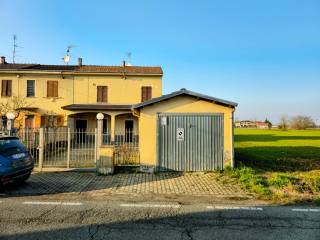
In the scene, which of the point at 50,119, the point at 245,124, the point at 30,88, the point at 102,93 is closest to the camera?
the point at 50,119

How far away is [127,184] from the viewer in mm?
9188

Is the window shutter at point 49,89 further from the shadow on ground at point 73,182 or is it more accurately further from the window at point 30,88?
the shadow on ground at point 73,182

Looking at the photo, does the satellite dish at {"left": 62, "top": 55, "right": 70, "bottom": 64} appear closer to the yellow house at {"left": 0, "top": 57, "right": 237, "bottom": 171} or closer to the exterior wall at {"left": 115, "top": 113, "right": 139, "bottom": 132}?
the yellow house at {"left": 0, "top": 57, "right": 237, "bottom": 171}

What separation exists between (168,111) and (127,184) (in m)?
3.72

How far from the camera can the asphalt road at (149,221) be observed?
4.86 metres

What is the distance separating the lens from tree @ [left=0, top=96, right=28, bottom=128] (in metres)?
24.9

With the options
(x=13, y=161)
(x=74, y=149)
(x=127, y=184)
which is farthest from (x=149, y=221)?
(x=74, y=149)

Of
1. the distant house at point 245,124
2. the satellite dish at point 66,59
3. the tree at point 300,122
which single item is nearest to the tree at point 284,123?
the tree at point 300,122

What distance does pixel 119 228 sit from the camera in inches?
203

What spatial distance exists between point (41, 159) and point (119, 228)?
7.09 metres

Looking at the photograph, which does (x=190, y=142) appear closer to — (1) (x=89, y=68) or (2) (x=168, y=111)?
(2) (x=168, y=111)

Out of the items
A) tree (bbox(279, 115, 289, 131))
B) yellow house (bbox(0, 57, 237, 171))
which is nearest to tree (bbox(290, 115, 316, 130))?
tree (bbox(279, 115, 289, 131))

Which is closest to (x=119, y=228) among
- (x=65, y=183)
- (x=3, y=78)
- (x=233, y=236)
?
(x=233, y=236)

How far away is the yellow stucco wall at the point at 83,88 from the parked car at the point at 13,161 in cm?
1830
